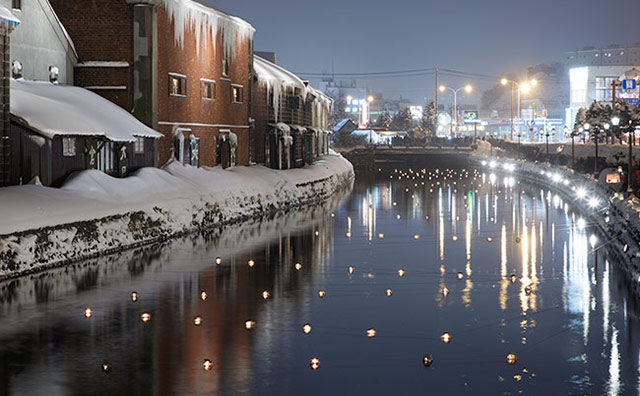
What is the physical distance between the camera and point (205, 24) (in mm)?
43938

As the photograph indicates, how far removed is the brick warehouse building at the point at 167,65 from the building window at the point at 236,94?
0.36 m

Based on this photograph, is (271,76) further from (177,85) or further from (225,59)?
(177,85)

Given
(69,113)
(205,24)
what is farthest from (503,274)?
(205,24)

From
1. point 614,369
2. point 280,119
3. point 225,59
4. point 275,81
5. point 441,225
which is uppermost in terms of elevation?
point 225,59

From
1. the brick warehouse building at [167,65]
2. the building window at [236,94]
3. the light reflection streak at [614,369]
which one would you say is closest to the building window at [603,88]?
the building window at [236,94]

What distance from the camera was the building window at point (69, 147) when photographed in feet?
99.1

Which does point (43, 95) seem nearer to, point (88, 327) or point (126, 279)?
point (126, 279)

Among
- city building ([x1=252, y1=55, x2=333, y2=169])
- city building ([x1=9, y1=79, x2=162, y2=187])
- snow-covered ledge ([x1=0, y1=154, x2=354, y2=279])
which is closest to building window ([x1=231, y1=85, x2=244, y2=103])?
city building ([x1=252, y1=55, x2=333, y2=169])

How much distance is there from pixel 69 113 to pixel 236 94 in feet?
66.1

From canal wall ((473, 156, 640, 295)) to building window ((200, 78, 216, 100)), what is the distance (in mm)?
18791

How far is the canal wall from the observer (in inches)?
873

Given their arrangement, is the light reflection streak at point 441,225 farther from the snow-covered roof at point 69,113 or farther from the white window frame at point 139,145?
the white window frame at point 139,145

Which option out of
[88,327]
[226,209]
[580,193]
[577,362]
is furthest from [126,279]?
[580,193]

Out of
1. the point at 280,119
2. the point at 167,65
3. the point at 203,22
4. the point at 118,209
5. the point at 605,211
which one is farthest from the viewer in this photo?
the point at 280,119
